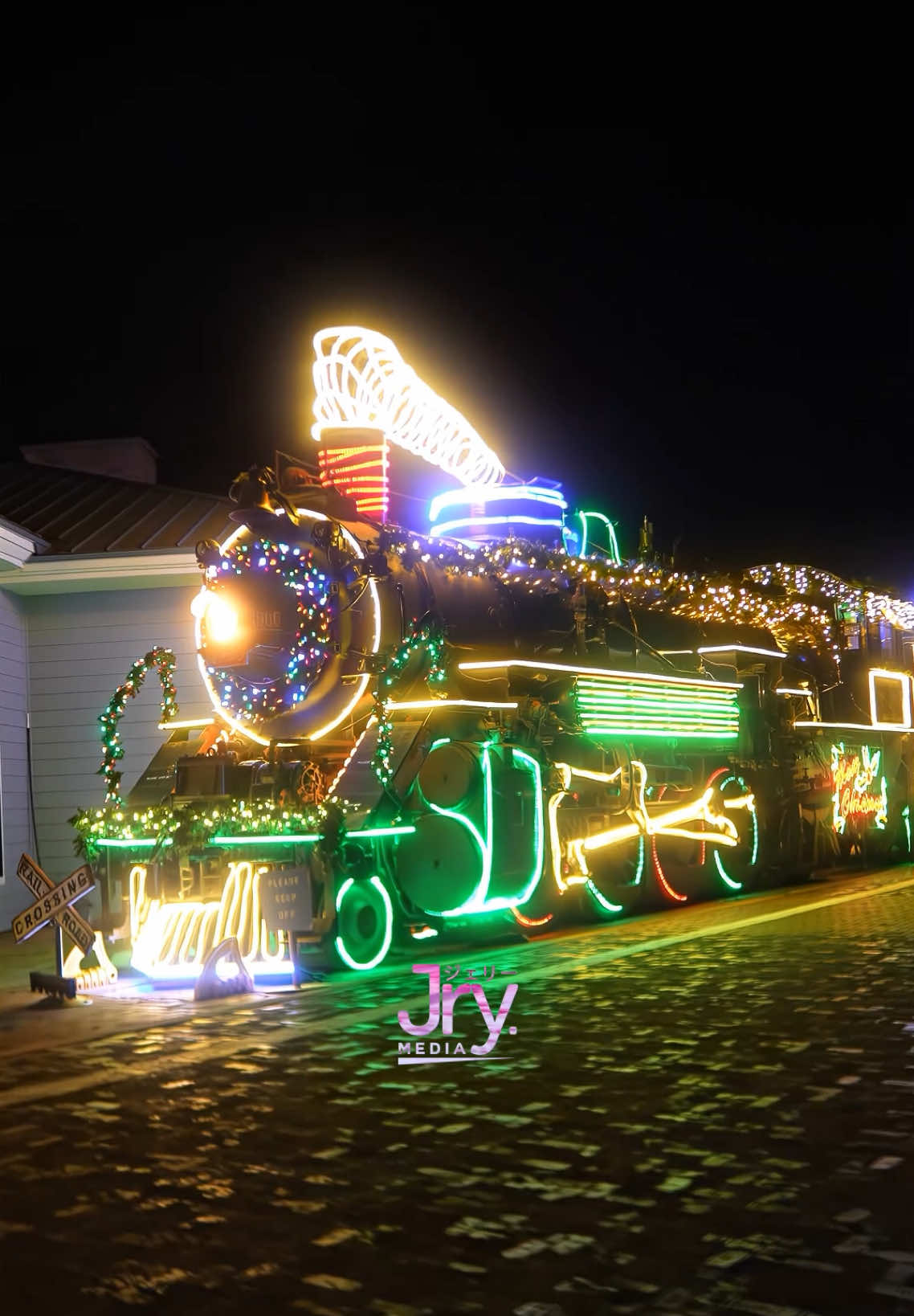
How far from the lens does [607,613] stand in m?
12.9

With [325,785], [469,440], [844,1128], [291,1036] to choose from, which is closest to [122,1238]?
[844,1128]

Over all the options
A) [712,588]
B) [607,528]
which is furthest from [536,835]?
[607,528]

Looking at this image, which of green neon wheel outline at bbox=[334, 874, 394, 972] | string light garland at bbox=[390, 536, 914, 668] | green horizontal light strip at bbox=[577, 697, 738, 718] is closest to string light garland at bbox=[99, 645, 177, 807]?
green neon wheel outline at bbox=[334, 874, 394, 972]

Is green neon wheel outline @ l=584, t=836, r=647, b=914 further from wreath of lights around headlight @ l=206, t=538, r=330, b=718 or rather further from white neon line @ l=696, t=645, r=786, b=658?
wreath of lights around headlight @ l=206, t=538, r=330, b=718

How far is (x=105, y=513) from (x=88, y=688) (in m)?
2.20

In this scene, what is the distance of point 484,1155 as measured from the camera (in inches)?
201

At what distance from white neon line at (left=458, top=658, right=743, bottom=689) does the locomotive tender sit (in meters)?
0.03

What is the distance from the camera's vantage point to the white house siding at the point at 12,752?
14.5m

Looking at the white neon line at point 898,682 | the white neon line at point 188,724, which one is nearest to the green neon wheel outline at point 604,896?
the white neon line at point 188,724

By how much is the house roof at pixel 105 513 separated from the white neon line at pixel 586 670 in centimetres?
363

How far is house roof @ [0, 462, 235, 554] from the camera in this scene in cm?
1477

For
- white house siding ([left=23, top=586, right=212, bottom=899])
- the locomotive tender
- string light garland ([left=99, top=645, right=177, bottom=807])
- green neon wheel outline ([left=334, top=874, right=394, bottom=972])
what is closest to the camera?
green neon wheel outline ([left=334, top=874, right=394, bottom=972])

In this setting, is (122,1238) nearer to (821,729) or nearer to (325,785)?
(325,785)

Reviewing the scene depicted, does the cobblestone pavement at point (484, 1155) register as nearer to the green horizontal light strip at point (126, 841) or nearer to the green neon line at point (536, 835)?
the green horizontal light strip at point (126, 841)
